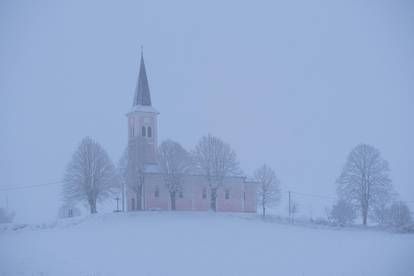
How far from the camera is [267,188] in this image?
88.2 metres

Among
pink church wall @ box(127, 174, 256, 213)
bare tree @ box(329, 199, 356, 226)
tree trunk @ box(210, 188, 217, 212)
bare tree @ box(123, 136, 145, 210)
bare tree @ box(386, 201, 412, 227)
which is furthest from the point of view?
bare tree @ box(329, 199, 356, 226)

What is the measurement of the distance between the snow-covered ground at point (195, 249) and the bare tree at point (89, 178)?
376 inches

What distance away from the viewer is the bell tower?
88.9m

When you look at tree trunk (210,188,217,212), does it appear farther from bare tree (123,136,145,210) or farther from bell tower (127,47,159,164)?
bell tower (127,47,159,164)

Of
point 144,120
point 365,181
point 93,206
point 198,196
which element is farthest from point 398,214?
point 93,206

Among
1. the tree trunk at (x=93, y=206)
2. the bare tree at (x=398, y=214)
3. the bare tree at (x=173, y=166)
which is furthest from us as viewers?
the bare tree at (x=398, y=214)

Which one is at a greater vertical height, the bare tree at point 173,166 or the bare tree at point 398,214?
the bare tree at point 173,166

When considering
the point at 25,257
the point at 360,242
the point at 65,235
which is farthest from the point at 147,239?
the point at 360,242

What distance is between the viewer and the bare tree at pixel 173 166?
7919cm

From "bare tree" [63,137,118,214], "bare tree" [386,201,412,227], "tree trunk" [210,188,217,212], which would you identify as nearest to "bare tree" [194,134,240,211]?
"tree trunk" [210,188,217,212]

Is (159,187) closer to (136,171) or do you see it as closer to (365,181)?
(136,171)

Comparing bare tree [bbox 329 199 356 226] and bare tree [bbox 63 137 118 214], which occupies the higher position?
bare tree [bbox 63 137 118 214]

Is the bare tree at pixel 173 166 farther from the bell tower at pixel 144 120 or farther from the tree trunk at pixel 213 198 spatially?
the bell tower at pixel 144 120

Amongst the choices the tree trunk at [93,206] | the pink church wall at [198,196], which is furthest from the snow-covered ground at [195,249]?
the pink church wall at [198,196]
